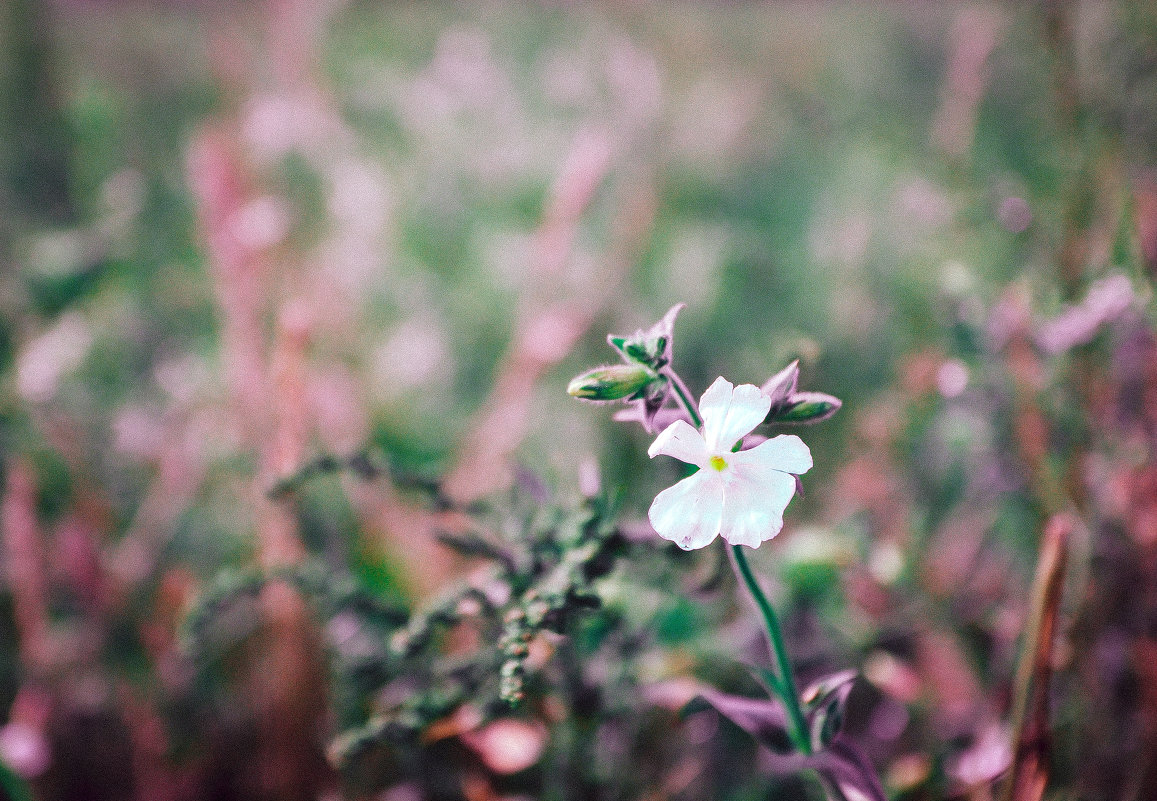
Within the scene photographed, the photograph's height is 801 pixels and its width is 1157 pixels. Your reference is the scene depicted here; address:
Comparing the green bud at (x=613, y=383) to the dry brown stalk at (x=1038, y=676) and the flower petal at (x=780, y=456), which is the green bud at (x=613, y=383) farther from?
the dry brown stalk at (x=1038, y=676)

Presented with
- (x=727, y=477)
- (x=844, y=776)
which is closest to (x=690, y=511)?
(x=727, y=477)

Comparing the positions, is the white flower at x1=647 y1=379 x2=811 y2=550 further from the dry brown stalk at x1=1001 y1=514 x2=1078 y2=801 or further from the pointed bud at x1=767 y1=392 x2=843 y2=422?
the dry brown stalk at x1=1001 y1=514 x2=1078 y2=801

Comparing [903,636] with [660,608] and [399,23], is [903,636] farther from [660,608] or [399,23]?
[399,23]

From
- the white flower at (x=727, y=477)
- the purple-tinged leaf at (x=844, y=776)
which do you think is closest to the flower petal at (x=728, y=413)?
the white flower at (x=727, y=477)

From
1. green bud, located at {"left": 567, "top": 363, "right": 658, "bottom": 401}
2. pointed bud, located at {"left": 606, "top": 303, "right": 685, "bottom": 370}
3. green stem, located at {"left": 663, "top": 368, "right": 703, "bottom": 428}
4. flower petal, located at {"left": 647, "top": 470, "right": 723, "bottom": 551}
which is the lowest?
flower petal, located at {"left": 647, "top": 470, "right": 723, "bottom": 551}

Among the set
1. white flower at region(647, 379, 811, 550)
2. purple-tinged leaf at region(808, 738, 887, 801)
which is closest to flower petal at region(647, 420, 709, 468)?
white flower at region(647, 379, 811, 550)
